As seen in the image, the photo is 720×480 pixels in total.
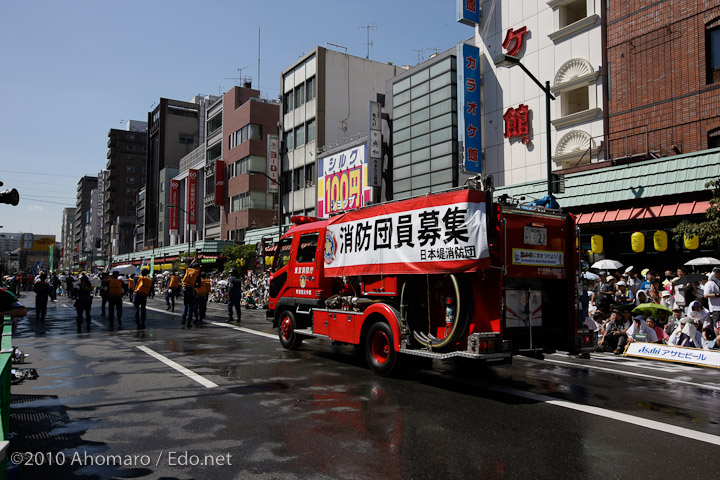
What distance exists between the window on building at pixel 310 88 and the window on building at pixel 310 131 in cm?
216

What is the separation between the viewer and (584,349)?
793 cm

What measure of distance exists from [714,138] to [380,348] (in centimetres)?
1573

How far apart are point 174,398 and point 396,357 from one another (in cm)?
339

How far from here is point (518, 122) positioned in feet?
78.8

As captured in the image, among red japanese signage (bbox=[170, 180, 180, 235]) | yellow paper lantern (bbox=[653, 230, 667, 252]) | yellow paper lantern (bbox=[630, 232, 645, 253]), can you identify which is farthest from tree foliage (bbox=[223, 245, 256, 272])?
red japanese signage (bbox=[170, 180, 180, 235])

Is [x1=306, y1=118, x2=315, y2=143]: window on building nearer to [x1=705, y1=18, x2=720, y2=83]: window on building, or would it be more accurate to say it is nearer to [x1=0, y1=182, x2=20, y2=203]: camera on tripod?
[x1=705, y1=18, x2=720, y2=83]: window on building

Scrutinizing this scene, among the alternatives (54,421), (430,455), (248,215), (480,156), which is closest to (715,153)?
(480,156)

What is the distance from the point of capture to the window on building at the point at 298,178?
43156 millimetres

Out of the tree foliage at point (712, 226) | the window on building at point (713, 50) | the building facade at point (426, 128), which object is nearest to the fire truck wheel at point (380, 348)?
the tree foliage at point (712, 226)

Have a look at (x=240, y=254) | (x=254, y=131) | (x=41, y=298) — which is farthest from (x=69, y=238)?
(x=41, y=298)

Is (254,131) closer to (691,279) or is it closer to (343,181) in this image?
(343,181)

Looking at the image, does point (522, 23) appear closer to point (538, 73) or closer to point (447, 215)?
point (538, 73)

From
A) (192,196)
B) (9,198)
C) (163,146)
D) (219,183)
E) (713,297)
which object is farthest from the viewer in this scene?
(163,146)

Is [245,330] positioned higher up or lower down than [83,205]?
lower down
